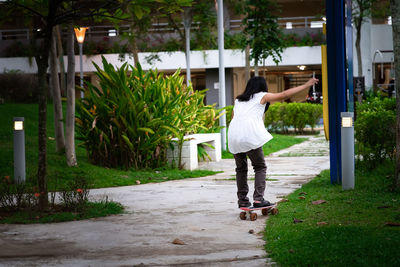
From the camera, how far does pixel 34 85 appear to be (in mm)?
29203

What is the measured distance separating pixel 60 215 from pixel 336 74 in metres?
4.61

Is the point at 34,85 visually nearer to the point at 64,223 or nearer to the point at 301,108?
the point at 301,108

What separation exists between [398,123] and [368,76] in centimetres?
3226

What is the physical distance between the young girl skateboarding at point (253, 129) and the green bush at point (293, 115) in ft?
65.0

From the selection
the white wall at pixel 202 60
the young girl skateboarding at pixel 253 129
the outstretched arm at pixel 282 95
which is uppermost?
the white wall at pixel 202 60

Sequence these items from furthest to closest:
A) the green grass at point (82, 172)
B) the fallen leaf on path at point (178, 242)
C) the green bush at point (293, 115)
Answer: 1. the green bush at point (293, 115)
2. the green grass at point (82, 172)
3. the fallen leaf on path at point (178, 242)

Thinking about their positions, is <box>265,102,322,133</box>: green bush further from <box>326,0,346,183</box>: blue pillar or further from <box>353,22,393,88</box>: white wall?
<box>326,0,346,183</box>: blue pillar

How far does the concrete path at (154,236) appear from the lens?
522 cm

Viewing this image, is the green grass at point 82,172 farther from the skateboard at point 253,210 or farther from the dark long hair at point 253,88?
the dark long hair at point 253,88

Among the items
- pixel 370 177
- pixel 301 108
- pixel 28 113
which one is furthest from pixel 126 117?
pixel 301 108

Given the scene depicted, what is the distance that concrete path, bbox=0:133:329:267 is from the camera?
5.22 meters

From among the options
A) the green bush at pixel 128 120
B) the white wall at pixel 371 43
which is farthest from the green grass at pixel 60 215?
the white wall at pixel 371 43

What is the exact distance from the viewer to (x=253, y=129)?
7070 mm

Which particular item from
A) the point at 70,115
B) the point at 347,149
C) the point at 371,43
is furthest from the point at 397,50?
the point at 371,43
